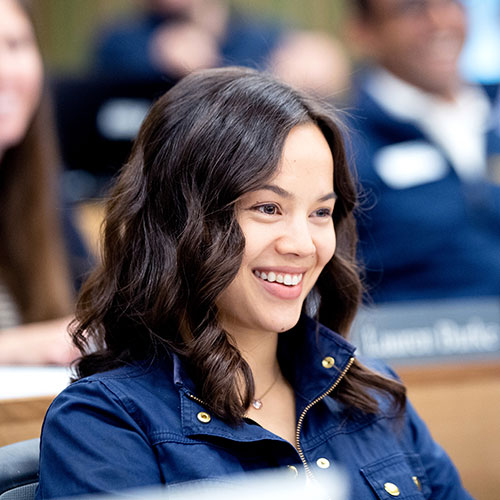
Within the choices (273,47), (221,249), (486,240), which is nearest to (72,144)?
(273,47)

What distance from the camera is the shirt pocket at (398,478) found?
1.46 m

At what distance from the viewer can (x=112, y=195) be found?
5.03 feet

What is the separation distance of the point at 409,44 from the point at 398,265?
1095 mm

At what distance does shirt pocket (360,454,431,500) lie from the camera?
146cm

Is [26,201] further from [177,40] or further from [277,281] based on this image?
[177,40]

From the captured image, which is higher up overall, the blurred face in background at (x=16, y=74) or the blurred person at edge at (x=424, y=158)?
the blurred face in background at (x=16, y=74)

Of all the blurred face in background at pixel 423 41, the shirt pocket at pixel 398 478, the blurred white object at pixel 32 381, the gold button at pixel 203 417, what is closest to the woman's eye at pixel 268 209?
the gold button at pixel 203 417

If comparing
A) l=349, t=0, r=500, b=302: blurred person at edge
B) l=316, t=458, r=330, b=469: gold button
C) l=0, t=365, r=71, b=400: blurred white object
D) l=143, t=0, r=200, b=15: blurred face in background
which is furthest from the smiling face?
l=143, t=0, r=200, b=15: blurred face in background

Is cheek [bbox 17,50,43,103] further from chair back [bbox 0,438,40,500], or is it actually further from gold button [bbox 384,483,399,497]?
gold button [bbox 384,483,399,497]

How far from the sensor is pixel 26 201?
251cm

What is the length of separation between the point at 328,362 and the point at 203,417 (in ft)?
1.00

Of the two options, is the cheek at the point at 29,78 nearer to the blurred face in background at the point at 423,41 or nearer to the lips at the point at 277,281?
the lips at the point at 277,281

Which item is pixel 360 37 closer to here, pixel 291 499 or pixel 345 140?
pixel 345 140

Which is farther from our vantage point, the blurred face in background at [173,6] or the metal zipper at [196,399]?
the blurred face in background at [173,6]
